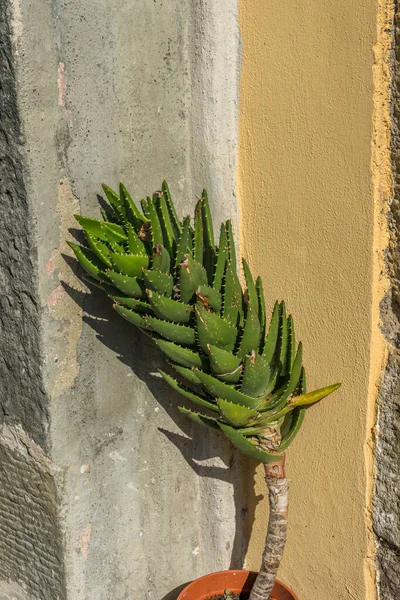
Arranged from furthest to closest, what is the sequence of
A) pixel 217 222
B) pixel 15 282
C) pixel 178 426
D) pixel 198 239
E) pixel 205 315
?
1. pixel 178 426
2. pixel 217 222
3. pixel 15 282
4. pixel 198 239
5. pixel 205 315

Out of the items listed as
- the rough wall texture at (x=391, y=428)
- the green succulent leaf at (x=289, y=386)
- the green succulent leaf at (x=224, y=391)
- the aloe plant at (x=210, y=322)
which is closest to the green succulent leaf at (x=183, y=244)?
the aloe plant at (x=210, y=322)

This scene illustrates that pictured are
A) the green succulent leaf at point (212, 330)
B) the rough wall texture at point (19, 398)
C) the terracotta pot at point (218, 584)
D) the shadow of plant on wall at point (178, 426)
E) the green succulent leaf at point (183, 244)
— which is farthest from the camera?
the terracotta pot at point (218, 584)

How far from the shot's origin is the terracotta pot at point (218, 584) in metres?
2.54

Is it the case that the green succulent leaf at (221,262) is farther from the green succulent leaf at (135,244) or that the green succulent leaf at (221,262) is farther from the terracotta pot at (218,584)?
the terracotta pot at (218,584)

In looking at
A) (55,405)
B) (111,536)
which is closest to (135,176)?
(55,405)

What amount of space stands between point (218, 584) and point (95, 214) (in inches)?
50.4

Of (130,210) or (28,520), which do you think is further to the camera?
(28,520)

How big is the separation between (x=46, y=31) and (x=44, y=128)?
27 centimetres

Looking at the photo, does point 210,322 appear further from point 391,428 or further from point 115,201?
point 391,428

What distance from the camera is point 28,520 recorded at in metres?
2.60

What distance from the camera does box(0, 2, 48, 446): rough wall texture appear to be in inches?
85.5

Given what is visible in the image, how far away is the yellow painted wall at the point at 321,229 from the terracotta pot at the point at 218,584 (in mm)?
141

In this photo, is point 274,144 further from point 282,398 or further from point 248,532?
point 248,532

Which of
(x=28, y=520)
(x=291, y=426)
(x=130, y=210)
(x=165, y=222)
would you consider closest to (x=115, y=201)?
(x=130, y=210)
